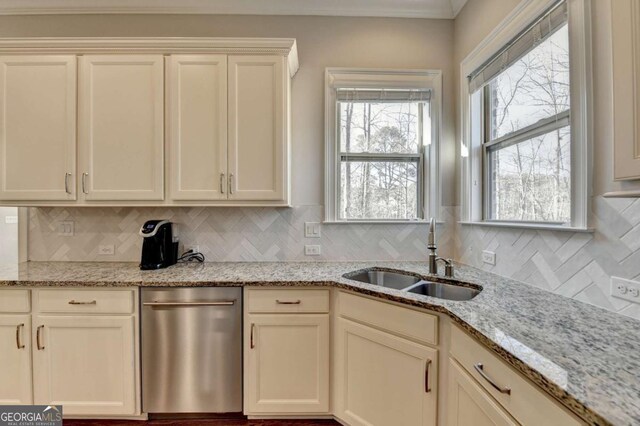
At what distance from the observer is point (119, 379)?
1711 millimetres

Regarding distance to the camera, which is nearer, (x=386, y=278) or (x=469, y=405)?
(x=469, y=405)

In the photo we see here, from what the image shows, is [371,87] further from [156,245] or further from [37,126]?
[37,126]

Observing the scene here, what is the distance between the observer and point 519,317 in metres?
1.11

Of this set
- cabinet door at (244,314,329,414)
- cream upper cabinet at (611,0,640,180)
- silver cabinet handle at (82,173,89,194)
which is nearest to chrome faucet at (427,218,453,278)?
cabinet door at (244,314,329,414)

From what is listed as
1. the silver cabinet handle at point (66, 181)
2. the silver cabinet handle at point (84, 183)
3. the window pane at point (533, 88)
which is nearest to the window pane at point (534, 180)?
the window pane at point (533, 88)

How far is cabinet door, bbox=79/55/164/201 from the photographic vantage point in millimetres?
1957

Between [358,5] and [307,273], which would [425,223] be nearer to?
[307,273]

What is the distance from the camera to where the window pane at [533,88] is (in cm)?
143

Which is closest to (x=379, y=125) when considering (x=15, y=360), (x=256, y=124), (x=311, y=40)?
(x=311, y=40)

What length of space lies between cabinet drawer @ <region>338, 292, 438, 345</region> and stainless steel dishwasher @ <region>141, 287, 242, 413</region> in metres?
0.66

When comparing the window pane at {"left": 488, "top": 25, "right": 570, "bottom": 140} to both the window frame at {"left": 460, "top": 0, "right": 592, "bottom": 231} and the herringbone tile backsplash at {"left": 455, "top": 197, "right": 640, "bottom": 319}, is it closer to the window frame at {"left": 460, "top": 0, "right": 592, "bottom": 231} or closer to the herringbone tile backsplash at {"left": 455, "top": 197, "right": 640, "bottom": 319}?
the window frame at {"left": 460, "top": 0, "right": 592, "bottom": 231}

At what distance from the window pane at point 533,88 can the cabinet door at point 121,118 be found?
2.30m

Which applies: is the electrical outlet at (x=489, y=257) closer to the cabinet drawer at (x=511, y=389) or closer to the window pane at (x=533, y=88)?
the window pane at (x=533, y=88)

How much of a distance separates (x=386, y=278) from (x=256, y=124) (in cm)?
143
